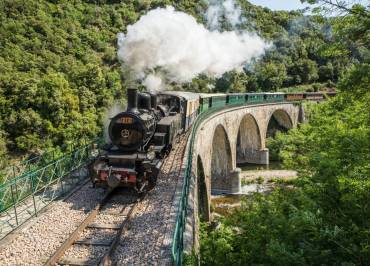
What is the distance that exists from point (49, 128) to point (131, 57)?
33.4 feet

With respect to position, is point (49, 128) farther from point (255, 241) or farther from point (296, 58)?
point (296, 58)

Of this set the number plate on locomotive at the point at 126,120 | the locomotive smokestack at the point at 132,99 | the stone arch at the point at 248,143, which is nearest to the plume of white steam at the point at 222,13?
the stone arch at the point at 248,143

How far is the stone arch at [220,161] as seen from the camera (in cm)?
2697

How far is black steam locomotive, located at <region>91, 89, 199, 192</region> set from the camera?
9.32 meters

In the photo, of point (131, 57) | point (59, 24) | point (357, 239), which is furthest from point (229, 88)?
point (357, 239)

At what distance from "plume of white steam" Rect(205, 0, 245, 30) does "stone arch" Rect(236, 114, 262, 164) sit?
128ft

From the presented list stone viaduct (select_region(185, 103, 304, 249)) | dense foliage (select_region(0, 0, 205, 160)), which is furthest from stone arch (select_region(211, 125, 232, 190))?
dense foliage (select_region(0, 0, 205, 160))

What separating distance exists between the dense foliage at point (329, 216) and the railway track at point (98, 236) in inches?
84.9

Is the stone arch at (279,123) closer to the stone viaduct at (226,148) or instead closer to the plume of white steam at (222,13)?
the stone viaduct at (226,148)

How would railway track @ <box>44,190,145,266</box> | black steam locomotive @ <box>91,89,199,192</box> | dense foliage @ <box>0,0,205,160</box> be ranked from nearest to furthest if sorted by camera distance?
railway track @ <box>44,190,145,266</box>
black steam locomotive @ <box>91,89,199,192</box>
dense foliage @ <box>0,0,205,160</box>

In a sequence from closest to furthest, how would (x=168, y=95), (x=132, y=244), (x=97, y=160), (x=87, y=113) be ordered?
(x=132, y=244)
(x=97, y=160)
(x=168, y=95)
(x=87, y=113)

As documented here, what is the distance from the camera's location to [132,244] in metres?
6.66

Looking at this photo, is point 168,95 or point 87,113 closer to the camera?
point 168,95

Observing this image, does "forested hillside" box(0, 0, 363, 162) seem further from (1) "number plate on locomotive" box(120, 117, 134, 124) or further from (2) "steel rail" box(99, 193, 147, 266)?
(2) "steel rail" box(99, 193, 147, 266)
